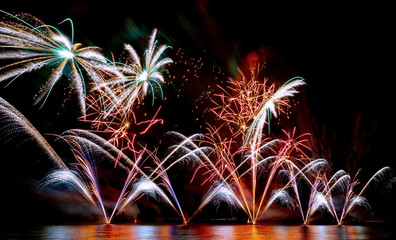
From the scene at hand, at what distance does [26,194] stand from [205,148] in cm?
2155

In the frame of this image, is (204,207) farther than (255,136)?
Yes

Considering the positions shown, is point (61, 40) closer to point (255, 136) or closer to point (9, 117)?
point (9, 117)

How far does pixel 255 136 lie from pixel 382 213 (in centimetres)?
4008

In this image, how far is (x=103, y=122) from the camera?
18.7 metres

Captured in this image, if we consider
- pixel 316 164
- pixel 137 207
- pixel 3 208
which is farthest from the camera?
pixel 137 207

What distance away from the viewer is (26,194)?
3272 centimetres

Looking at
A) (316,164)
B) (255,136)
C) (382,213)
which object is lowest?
(382,213)

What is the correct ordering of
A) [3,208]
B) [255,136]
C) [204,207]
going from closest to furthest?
[255,136] → [3,208] → [204,207]

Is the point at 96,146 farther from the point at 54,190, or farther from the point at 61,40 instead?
the point at 54,190

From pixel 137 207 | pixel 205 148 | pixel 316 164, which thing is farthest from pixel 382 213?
pixel 205 148

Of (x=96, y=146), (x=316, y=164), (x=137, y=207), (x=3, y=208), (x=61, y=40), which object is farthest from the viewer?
(x=137, y=207)

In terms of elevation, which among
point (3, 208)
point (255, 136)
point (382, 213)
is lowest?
point (382, 213)

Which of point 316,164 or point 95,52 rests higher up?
point 95,52

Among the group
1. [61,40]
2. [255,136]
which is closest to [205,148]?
[255,136]
